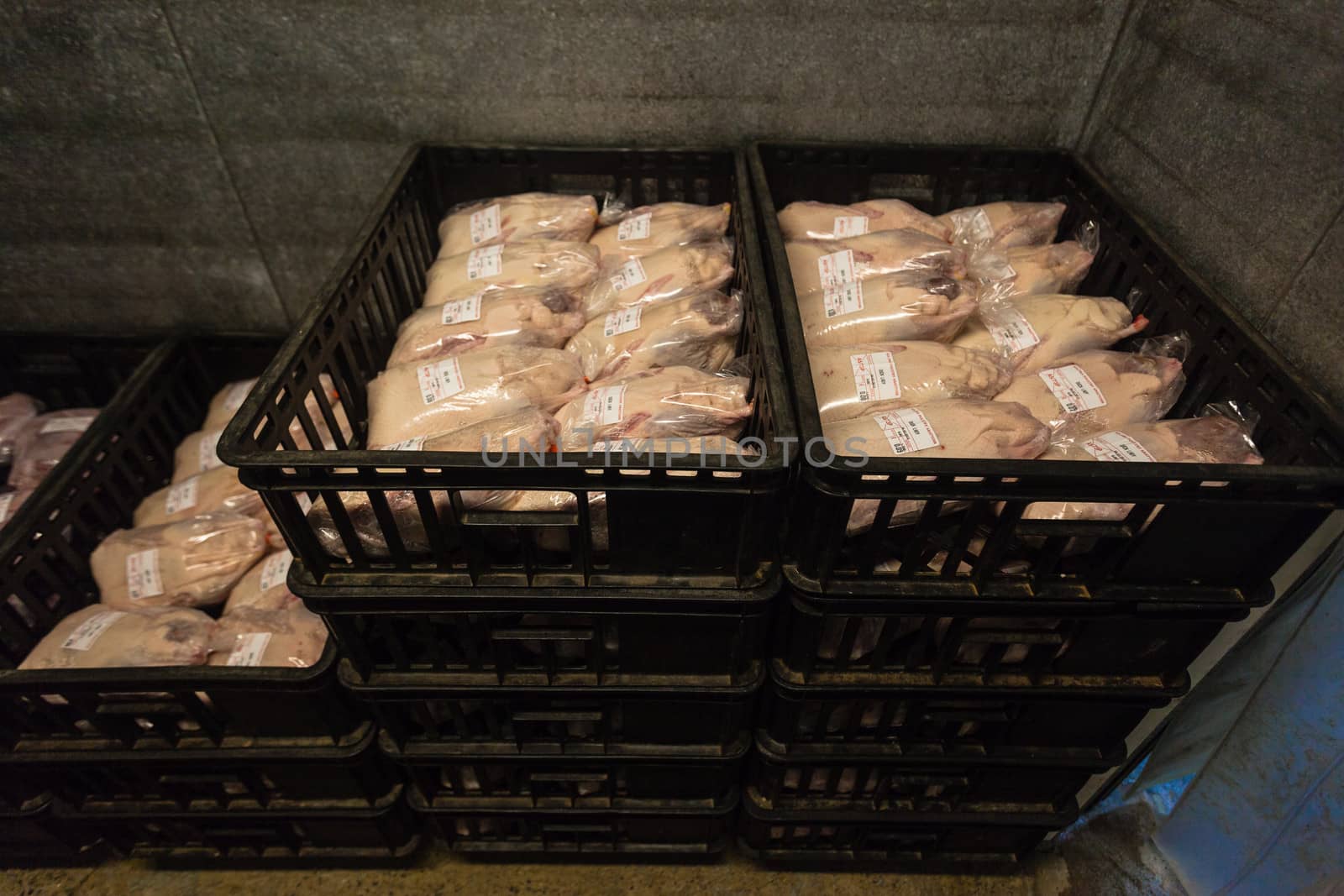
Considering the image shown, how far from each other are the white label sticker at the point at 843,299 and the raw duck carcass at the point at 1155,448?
0.39 metres

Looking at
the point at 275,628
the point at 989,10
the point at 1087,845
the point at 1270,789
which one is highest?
the point at 989,10

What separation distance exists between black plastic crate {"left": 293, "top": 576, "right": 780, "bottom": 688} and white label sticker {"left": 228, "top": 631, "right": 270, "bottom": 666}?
0.21 m

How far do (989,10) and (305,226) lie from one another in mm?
1587

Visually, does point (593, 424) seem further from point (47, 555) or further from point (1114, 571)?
point (47, 555)

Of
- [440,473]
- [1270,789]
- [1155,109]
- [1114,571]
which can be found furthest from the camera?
[1155,109]

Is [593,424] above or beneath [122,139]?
beneath

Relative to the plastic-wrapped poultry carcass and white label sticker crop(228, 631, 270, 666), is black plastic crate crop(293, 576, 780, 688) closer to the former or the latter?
white label sticker crop(228, 631, 270, 666)

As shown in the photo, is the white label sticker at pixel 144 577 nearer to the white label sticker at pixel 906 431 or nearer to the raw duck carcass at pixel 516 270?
the raw duck carcass at pixel 516 270

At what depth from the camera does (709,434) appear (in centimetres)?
102

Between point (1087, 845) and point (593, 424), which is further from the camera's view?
point (1087, 845)

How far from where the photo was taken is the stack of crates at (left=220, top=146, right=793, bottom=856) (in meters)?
0.82

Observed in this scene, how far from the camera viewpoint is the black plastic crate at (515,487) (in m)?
0.79

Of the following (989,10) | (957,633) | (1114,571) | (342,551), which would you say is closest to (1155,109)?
(989,10)

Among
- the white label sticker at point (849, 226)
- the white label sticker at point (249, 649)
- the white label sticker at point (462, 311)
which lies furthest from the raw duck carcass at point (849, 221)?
the white label sticker at point (249, 649)
